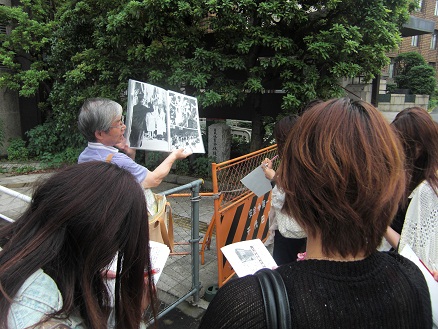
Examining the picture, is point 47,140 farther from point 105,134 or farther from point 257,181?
point 257,181

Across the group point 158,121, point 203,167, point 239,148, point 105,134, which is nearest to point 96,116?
point 105,134

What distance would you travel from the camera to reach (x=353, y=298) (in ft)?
2.64

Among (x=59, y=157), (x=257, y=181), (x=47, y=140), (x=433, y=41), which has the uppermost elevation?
(x=433, y=41)

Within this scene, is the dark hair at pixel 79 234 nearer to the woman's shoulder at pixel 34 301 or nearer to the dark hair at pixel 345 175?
the woman's shoulder at pixel 34 301

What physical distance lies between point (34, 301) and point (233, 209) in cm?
238

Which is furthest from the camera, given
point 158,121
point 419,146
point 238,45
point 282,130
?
point 238,45

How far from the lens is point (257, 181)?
108 inches

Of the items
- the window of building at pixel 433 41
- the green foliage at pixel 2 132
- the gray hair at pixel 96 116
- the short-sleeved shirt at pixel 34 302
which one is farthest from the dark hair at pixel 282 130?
the window of building at pixel 433 41

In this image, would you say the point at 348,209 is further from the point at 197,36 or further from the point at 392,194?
the point at 197,36

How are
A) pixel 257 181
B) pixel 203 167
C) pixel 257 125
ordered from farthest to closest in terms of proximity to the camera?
pixel 203 167
pixel 257 125
pixel 257 181

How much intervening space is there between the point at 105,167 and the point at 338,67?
475cm

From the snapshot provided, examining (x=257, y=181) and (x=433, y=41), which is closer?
(x=257, y=181)

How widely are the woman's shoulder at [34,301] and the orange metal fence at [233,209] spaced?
1.95 metres

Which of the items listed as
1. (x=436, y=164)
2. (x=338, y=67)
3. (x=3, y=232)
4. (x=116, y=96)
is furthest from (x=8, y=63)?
(x=436, y=164)
